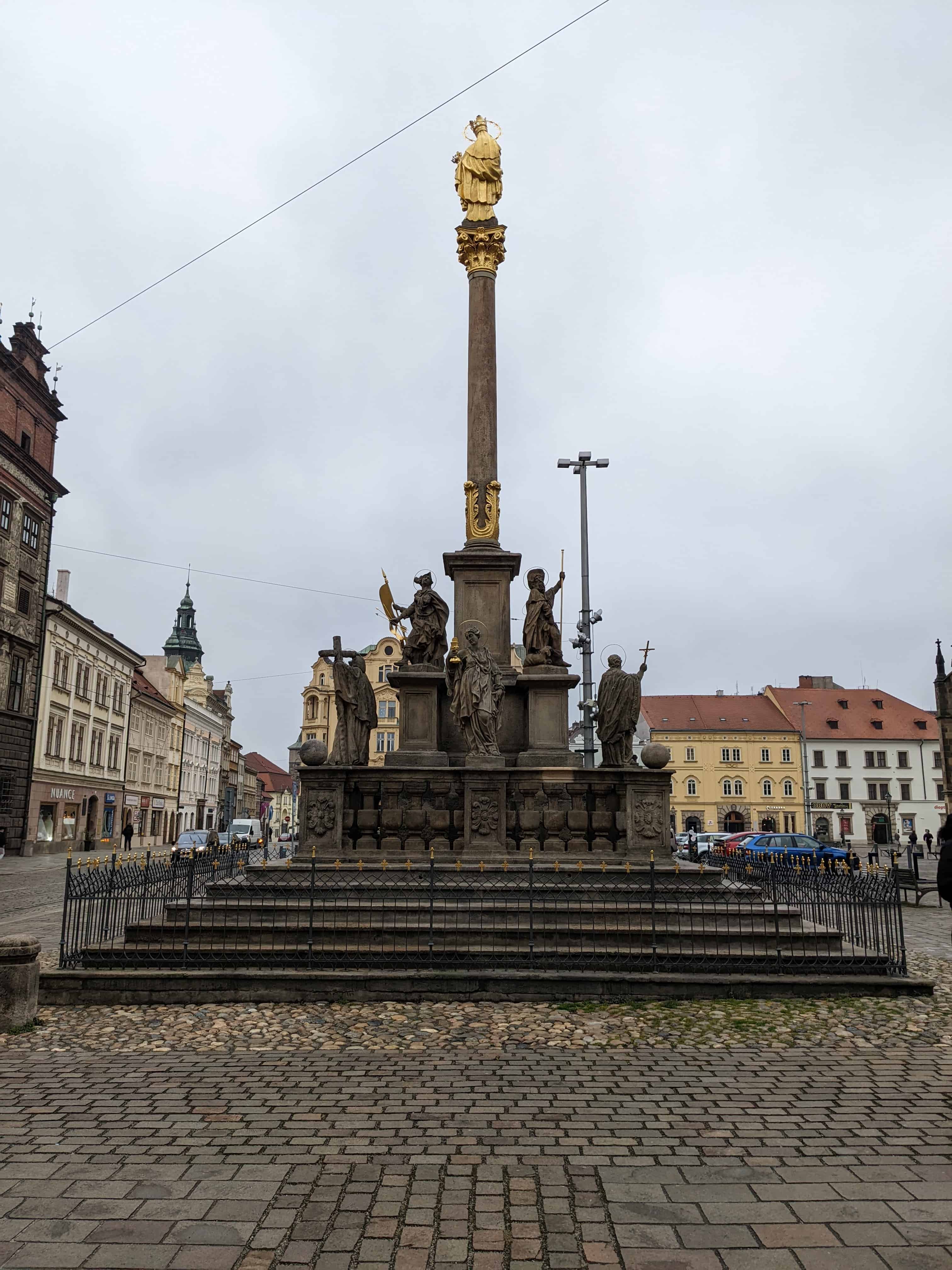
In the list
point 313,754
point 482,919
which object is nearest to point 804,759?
point 313,754

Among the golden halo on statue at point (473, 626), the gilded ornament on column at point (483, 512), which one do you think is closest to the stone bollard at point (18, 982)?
the golden halo on statue at point (473, 626)

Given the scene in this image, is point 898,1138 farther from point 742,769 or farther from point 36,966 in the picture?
point 742,769

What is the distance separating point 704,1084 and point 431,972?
3.56m

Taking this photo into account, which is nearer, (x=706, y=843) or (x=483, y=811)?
(x=483, y=811)

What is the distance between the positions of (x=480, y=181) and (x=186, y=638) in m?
81.3

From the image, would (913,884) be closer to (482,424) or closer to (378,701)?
(482,424)

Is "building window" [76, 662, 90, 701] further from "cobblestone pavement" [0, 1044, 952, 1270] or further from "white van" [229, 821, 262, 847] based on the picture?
"cobblestone pavement" [0, 1044, 952, 1270]

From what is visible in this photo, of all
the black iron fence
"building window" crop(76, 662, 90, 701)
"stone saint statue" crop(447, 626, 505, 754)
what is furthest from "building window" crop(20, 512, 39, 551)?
"stone saint statue" crop(447, 626, 505, 754)

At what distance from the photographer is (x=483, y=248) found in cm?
1827

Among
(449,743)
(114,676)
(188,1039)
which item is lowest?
(188,1039)

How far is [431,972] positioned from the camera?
930 centimetres

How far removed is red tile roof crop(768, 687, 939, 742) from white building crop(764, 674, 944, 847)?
0.25 feet

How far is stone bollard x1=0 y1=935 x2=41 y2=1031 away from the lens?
801 cm

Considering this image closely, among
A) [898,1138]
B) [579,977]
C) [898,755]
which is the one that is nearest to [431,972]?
[579,977]
